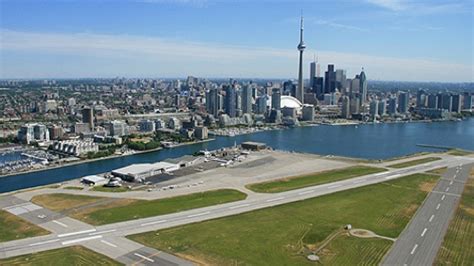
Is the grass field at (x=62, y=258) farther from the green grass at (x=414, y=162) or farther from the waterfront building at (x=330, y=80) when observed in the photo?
the waterfront building at (x=330, y=80)

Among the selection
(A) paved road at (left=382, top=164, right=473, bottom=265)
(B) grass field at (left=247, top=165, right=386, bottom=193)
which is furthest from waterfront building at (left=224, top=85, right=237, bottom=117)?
(A) paved road at (left=382, top=164, right=473, bottom=265)

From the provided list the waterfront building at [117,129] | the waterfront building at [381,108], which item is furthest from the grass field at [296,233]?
the waterfront building at [381,108]

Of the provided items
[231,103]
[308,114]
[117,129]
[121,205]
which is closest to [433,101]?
[308,114]

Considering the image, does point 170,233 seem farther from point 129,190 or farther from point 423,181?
point 423,181

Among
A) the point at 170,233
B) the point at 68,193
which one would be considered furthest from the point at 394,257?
the point at 68,193

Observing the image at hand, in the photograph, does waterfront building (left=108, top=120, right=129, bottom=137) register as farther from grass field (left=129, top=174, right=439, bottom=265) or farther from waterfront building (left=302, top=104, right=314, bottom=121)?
waterfront building (left=302, top=104, right=314, bottom=121)
